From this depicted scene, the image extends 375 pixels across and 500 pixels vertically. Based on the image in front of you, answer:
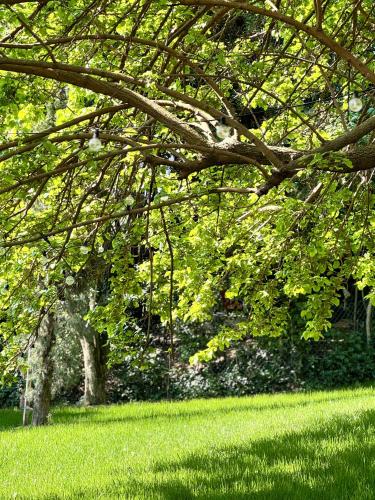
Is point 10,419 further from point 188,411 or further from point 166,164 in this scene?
point 166,164

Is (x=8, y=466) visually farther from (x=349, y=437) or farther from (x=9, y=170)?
(x=9, y=170)

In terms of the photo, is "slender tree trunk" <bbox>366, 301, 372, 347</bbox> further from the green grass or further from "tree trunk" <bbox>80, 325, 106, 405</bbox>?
"tree trunk" <bbox>80, 325, 106, 405</bbox>

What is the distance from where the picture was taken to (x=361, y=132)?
3.41 meters

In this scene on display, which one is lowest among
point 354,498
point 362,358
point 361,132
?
point 354,498

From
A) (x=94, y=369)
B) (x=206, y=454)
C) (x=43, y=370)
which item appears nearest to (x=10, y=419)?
(x=94, y=369)

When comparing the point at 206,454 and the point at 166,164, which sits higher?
the point at 166,164

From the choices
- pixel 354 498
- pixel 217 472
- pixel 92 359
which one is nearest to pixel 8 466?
pixel 217 472

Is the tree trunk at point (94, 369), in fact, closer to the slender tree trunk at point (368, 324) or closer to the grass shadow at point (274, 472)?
the slender tree trunk at point (368, 324)

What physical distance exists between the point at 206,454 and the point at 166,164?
→ 3.60 metres

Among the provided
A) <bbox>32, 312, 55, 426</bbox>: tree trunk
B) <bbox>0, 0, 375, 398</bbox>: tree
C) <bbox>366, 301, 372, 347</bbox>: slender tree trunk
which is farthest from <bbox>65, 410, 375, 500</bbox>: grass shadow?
<bbox>366, 301, 372, 347</bbox>: slender tree trunk

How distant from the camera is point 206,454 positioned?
20.1 ft

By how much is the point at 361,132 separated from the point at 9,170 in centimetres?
179

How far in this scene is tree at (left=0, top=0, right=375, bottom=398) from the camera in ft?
10.6

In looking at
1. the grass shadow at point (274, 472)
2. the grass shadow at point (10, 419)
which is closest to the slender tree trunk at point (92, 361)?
the grass shadow at point (10, 419)
